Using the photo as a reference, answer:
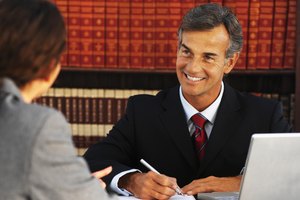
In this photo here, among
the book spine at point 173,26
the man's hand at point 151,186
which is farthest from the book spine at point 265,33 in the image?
the man's hand at point 151,186

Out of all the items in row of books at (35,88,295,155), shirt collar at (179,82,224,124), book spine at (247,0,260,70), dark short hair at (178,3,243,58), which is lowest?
row of books at (35,88,295,155)

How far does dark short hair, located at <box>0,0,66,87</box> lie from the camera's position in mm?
1002

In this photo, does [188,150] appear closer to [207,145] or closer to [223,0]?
[207,145]

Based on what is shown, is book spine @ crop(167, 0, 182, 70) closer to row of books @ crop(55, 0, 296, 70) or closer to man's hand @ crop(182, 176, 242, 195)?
row of books @ crop(55, 0, 296, 70)

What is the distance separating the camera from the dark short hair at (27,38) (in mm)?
1002

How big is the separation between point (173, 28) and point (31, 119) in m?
2.35

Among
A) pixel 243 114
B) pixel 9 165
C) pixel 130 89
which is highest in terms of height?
pixel 9 165

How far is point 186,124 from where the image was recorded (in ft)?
6.59

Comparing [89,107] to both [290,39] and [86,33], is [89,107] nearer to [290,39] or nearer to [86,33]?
[86,33]

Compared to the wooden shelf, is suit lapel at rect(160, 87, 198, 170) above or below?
above

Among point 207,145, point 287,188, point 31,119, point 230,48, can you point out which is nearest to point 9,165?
point 31,119

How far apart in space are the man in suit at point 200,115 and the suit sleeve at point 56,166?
0.86m

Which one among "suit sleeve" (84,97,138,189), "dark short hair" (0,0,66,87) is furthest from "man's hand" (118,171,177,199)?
"dark short hair" (0,0,66,87)

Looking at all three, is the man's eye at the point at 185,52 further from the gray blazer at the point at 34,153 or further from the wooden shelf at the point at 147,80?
the wooden shelf at the point at 147,80
